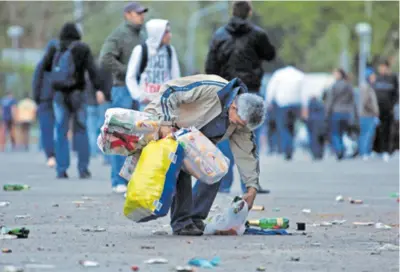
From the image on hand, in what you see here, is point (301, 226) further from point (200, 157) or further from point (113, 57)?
point (113, 57)

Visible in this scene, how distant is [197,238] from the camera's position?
9.52 metres

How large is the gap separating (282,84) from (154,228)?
53.8 feet

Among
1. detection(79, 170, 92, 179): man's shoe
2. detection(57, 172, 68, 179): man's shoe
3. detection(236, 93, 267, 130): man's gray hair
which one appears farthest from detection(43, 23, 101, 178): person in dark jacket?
detection(236, 93, 267, 130): man's gray hair

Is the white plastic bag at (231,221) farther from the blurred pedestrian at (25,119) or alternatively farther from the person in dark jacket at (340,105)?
the blurred pedestrian at (25,119)

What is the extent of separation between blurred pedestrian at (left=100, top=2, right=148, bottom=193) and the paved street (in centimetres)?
30

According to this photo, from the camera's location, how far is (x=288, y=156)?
88.6ft

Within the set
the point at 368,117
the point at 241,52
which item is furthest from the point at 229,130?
the point at 368,117

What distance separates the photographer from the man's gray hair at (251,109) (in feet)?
30.5

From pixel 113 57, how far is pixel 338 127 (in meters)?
15.1

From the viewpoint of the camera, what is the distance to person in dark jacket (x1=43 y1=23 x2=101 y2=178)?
17.3 m

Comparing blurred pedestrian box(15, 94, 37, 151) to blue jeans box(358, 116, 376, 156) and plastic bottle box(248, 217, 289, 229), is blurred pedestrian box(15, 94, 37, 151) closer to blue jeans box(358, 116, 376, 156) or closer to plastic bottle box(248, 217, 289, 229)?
blue jeans box(358, 116, 376, 156)

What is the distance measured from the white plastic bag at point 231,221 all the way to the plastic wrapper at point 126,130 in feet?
2.37

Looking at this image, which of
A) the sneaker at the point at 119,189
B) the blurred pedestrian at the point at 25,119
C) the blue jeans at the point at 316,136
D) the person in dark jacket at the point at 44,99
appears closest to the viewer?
the sneaker at the point at 119,189

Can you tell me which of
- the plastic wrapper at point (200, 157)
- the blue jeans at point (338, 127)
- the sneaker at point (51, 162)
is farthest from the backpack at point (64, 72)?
the blue jeans at point (338, 127)
